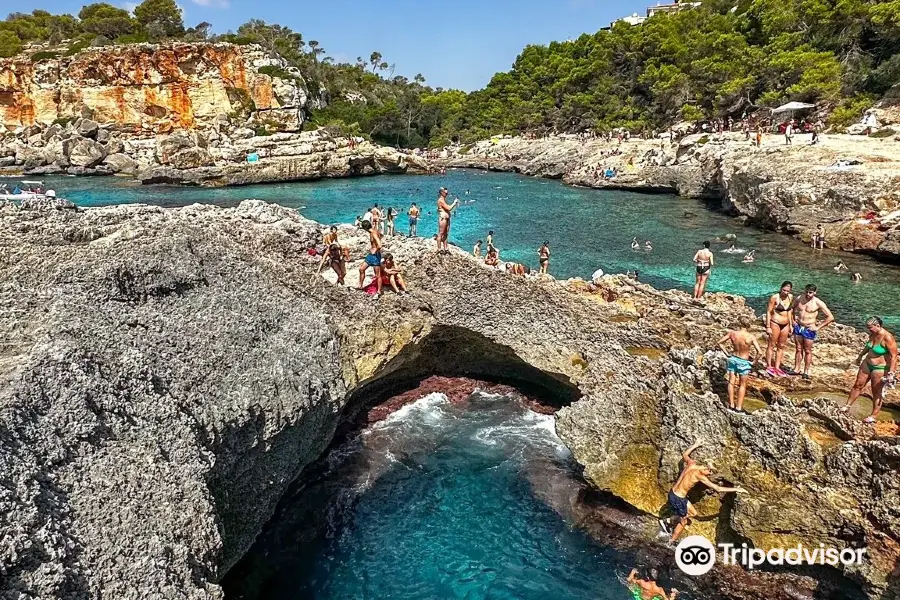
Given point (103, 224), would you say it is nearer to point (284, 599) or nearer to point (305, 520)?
point (305, 520)

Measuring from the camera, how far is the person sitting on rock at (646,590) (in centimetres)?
873

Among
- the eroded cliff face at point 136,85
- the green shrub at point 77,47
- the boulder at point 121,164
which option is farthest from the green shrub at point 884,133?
the green shrub at point 77,47

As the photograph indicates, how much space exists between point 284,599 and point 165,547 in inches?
143

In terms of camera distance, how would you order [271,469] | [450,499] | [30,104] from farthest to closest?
1. [30,104]
2. [450,499]
3. [271,469]

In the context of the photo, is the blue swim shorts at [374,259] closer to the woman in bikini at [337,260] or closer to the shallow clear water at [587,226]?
the woman in bikini at [337,260]

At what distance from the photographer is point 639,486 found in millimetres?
10781

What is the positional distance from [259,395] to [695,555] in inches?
299

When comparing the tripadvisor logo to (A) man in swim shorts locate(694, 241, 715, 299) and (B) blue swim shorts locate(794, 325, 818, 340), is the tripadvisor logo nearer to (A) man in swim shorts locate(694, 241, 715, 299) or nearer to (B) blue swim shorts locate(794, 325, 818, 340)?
(B) blue swim shorts locate(794, 325, 818, 340)

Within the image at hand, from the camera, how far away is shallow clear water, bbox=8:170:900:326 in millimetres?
24609

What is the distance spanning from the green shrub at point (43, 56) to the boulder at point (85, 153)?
1543 cm

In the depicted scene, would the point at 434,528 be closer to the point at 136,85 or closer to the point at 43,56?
the point at 136,85

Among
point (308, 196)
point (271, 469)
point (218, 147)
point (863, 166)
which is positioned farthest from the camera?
point (218, 147)

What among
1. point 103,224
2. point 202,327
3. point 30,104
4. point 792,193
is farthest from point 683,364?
point 30,104

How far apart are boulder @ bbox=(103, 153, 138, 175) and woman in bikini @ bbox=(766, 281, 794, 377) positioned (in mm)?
69333
